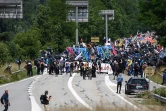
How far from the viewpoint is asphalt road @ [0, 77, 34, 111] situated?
33.0m

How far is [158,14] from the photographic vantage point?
7219 cm

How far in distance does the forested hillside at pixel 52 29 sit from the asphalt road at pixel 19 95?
8671 millimetres

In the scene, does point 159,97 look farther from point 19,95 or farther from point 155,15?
point 155,15

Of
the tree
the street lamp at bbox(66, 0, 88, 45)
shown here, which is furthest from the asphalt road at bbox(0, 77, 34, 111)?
the street lamp at bbox(66, 0, 88, 45)

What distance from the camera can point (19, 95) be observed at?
40.6 meters

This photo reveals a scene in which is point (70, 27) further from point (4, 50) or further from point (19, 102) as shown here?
point (19, 102)

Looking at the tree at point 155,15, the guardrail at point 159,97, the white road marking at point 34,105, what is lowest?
the white road marking at point 34,105

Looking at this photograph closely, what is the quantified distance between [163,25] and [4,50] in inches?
719

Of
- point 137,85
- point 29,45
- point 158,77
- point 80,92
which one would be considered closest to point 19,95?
point 80,92

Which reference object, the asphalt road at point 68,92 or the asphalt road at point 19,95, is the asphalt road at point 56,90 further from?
the asphalt road at point 19,95

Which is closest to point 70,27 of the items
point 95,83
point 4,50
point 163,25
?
point 163,25

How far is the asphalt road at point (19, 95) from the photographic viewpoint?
1300 inches

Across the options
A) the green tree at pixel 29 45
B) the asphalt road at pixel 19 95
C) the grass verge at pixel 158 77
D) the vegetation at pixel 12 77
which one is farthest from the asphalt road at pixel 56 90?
the green tree at pixel 29 45

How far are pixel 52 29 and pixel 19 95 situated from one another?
52.1m
